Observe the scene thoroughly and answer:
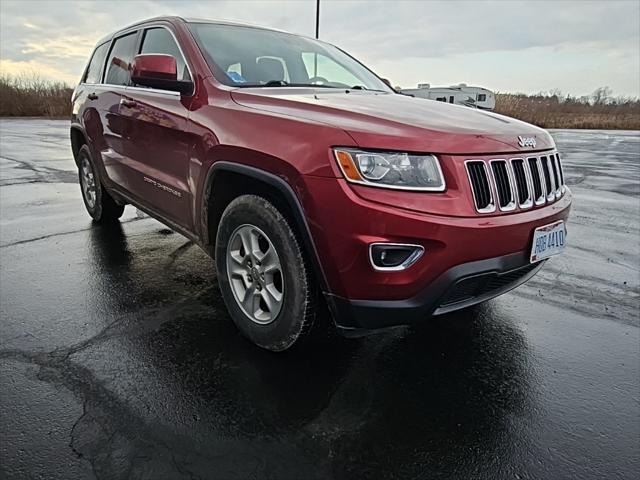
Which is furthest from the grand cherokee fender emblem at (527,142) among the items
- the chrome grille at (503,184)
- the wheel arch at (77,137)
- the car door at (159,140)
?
the wheel arch at (77,137)

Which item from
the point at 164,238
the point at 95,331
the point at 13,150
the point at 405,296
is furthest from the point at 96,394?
the point at 13,150

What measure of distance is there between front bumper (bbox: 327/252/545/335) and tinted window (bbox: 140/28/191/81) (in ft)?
6.14

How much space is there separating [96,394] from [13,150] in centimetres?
1243

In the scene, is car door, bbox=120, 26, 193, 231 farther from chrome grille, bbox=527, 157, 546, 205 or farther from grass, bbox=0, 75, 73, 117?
grass, bbox=0, 75, 73, 117

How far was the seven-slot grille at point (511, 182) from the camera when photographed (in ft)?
7.22

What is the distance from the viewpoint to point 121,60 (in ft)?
14.4

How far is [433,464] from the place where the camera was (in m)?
1.96

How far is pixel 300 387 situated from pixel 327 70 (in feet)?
8.20

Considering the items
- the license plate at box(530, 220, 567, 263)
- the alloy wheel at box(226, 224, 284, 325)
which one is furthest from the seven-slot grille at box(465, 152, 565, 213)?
the alloy wheel at box(226, 224, 284, 325)

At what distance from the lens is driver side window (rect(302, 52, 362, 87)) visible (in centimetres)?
368

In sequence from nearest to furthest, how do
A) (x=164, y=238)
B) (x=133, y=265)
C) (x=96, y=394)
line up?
(x=96, y=394), (x=133, y=265), (x=164, y=238)

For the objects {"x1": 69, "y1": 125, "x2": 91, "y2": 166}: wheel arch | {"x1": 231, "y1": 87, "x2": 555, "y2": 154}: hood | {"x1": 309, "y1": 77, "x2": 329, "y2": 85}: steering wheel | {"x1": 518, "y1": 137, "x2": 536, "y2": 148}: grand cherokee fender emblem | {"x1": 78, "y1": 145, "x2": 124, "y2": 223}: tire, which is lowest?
{"x1": 78, "y1": 145, "x2": 124, "y2": 223}: tire

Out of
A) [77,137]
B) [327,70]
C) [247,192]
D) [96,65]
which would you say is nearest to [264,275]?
[247,192]

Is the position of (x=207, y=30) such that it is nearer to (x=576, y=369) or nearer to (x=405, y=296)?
(x=405, y=296)
